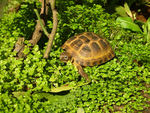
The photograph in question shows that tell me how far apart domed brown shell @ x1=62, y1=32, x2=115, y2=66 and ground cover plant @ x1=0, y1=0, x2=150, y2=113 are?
7.0 inches

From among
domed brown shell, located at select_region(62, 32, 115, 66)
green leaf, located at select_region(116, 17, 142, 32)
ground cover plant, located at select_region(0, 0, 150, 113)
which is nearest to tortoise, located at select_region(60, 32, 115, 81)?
domed brown shell, located at select_region(62, 32, 115, 66)

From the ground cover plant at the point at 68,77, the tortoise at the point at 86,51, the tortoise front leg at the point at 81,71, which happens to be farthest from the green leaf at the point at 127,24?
the tortoise front leg at the point at 81,71

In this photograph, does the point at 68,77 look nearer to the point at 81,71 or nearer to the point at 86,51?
the point at 81,71

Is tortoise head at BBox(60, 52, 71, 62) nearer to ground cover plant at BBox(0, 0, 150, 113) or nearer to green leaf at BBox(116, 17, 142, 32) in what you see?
ground cover plant at BBox(0, 0, 150, 113)

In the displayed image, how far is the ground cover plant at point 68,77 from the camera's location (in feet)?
10.5

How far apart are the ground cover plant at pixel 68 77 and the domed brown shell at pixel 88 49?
0.58ft

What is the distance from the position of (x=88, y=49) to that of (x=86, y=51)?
7 centimetres

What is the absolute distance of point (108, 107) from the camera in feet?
11.5

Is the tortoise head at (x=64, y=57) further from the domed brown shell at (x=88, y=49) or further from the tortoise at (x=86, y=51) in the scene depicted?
the domed brown shell at (x=88, y=49)

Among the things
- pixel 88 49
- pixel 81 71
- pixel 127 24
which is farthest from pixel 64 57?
pixel 127 24

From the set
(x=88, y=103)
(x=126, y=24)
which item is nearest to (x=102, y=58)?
(x=88, y=103)

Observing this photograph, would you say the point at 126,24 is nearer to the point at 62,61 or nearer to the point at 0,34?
the point at 62,61

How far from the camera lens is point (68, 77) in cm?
362

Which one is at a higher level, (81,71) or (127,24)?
(127,24)
